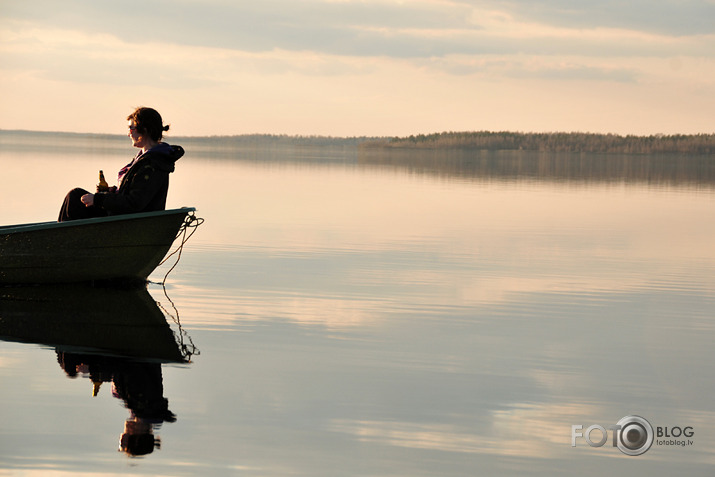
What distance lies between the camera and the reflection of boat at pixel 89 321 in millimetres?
7016

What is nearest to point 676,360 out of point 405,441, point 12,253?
point 405,441

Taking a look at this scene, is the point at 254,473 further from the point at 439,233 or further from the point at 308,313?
the point at 439,233

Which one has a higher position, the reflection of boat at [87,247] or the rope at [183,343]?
the reflection of boat at [87,247]

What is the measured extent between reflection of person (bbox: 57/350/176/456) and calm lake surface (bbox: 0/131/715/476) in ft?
0.06

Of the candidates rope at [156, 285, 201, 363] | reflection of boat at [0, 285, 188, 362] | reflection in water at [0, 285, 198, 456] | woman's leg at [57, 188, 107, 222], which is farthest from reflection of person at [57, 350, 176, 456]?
woman's leg at [57, 188, 107, 222]

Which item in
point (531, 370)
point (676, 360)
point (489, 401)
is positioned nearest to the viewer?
point (489, 401)

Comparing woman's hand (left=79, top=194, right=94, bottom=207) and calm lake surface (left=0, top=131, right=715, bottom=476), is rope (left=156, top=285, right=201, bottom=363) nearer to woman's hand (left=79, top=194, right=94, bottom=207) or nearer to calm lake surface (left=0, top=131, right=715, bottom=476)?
calm lake surface (left=0, top=131, right=715, bottom=476)

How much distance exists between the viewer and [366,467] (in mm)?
4734

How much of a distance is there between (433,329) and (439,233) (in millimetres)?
8094

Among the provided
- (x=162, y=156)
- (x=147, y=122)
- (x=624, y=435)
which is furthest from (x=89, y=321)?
(x=624, y=435)

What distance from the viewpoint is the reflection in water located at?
5527 millimetres

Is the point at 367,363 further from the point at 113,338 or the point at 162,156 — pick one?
the point at 162,156

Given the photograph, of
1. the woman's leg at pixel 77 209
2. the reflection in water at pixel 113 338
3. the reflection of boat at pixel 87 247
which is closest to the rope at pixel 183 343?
the reflection in water at pixel 113 338

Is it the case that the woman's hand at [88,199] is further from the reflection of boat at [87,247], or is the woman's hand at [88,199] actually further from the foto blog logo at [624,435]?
the foto blog logo at [624,435]
